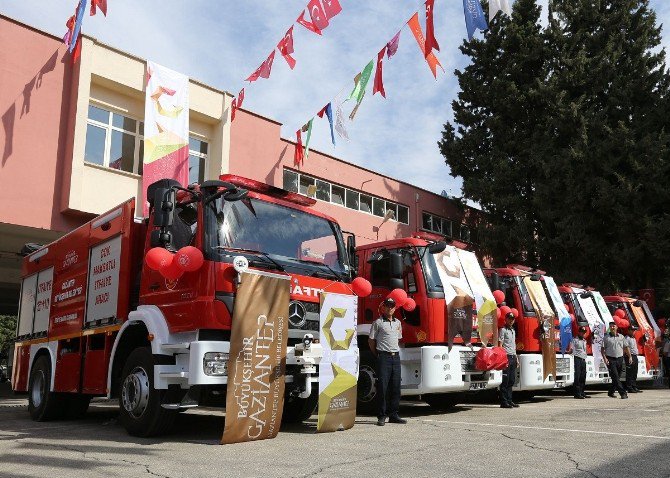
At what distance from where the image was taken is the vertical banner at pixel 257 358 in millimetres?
6375

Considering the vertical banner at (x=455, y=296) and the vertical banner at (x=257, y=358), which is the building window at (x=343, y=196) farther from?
the vertical banner at (x=257, y=358)

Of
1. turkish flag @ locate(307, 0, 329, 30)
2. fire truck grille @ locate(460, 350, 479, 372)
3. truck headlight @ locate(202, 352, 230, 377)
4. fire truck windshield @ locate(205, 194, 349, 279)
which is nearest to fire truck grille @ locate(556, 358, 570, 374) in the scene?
fire truck grille @ locate(460, 350, 479, 372)

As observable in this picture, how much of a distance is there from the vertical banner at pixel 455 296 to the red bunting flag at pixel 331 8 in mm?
4702

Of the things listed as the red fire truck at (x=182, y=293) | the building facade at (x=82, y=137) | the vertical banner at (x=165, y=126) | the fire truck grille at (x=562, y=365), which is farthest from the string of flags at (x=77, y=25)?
the fire truck grille at (x=562, y=365)

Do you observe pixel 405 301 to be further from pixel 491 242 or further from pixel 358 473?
pixel 491 242

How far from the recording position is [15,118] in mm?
13711

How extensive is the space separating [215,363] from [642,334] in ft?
44.5

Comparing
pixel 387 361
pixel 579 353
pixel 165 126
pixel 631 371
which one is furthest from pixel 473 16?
pixel 631 371

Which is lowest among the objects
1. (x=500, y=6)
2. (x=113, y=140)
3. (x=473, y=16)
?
(x=500, y=6)

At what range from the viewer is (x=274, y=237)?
7.21m

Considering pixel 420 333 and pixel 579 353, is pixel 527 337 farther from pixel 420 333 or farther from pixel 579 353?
pixel 420 333

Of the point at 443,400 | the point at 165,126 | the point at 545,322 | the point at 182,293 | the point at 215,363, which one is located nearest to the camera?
the point at 215,363

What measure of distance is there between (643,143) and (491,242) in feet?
21.2

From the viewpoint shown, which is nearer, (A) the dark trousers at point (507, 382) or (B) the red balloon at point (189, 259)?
(B) the red balloon at point (189, 259)
